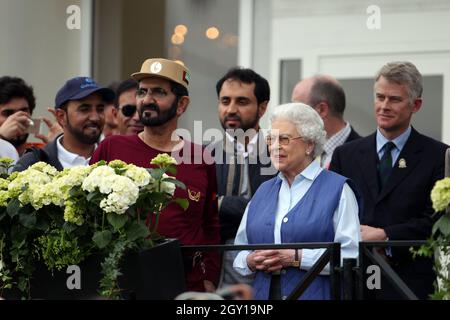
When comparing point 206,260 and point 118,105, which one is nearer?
point 206,260

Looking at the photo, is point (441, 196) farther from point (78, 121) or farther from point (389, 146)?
point (78, 121)

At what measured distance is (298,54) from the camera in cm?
973

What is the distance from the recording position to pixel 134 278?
480 centimetres

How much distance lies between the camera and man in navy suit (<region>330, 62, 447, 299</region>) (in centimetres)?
597

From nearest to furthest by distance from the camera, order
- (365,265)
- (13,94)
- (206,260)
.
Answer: (365,265) → (206,260) → (13,94)

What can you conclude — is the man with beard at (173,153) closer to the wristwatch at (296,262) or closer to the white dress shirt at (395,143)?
the wristwatch at (296,262)

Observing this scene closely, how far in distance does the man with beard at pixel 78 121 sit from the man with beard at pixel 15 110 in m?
0.53

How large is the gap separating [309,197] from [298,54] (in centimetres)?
433

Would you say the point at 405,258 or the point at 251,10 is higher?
the point at 251,10

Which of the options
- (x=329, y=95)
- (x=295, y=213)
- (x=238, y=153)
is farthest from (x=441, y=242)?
(x=329, y=95)

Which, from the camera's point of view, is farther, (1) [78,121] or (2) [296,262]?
(1) [78,121]

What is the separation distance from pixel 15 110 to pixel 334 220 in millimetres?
3161
